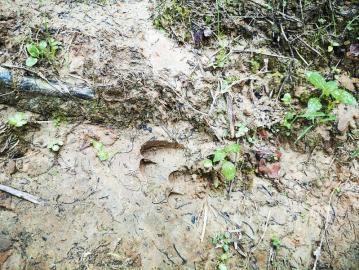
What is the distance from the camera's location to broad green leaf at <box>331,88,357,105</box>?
2.43 m

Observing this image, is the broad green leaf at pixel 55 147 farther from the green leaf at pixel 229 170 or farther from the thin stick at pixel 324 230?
the thin stick at pixel 324 230

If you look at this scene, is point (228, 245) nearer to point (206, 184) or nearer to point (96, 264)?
point (206, 184)

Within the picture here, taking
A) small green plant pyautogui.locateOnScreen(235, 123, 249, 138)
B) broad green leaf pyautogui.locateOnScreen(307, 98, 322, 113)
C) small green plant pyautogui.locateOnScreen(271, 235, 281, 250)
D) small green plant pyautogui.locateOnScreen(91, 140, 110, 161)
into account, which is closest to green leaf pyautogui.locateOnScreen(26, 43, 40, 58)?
small green plant pyautogui.locateOnScreen(91, 140, 110, 161)

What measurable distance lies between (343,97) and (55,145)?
224cm

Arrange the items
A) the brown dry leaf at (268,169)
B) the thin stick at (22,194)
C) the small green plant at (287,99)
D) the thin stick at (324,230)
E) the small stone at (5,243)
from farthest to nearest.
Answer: the small green plant at (287,99)
the brown dry leaf at (268,169)
the thin stick at (324,230)
the thin stick at (22,194)
the small stone at (5,243)

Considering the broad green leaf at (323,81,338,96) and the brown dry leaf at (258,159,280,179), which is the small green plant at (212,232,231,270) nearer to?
the brown dry leaf at (258,159,280,179)

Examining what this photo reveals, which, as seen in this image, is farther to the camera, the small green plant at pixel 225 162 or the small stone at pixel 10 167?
the small green plant at pixel 225 162

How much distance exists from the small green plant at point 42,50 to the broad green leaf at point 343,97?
2.22 meters

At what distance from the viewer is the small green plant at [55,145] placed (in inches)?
93.3

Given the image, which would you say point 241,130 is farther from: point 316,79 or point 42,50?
point 42,50

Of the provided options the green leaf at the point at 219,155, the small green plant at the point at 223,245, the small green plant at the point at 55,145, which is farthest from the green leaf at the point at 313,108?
the small green plant at the point at 55,145

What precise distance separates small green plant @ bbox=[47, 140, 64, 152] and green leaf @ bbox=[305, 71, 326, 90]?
2.00 m

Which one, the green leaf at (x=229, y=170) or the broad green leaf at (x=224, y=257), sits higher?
the green leaf at (x=229, y=170)

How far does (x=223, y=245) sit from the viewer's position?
2.31m
